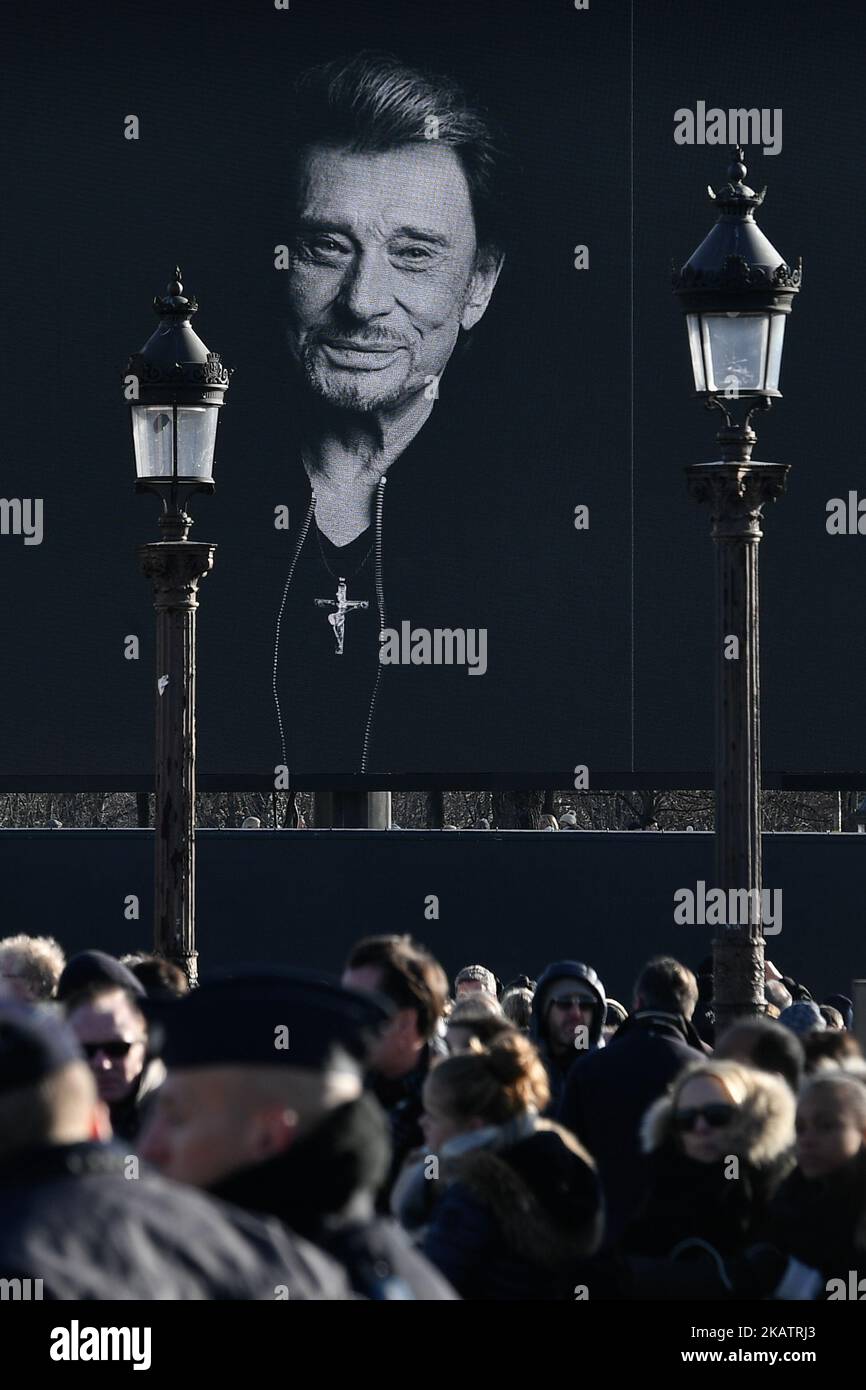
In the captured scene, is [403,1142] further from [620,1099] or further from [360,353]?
[360,353]

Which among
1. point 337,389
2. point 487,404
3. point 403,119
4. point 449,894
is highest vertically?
point 403,119

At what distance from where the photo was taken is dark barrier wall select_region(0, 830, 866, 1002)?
2314cm

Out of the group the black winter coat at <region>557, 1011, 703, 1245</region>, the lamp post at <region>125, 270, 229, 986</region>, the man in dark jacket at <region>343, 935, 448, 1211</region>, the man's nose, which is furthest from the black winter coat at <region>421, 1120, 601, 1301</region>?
the man's nose

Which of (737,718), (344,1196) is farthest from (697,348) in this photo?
(344,1196)

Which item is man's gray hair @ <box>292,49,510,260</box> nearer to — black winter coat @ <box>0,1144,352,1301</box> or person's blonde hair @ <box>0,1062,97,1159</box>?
person's blonde hair @ <box>0,1062,97,1159</box>

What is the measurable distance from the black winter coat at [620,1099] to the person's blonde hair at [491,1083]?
1008mm

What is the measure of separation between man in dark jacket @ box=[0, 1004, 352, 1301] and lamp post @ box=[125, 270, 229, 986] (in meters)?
8.81

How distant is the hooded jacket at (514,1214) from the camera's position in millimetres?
5918

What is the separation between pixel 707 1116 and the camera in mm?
6812

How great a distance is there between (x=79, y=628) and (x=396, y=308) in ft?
12.5

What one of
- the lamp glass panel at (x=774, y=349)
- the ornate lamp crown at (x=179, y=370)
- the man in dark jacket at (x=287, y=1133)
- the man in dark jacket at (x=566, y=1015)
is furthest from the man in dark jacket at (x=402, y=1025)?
the ornate lamp crown at (x=179, y=370)

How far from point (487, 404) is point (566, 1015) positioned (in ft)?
49.0
